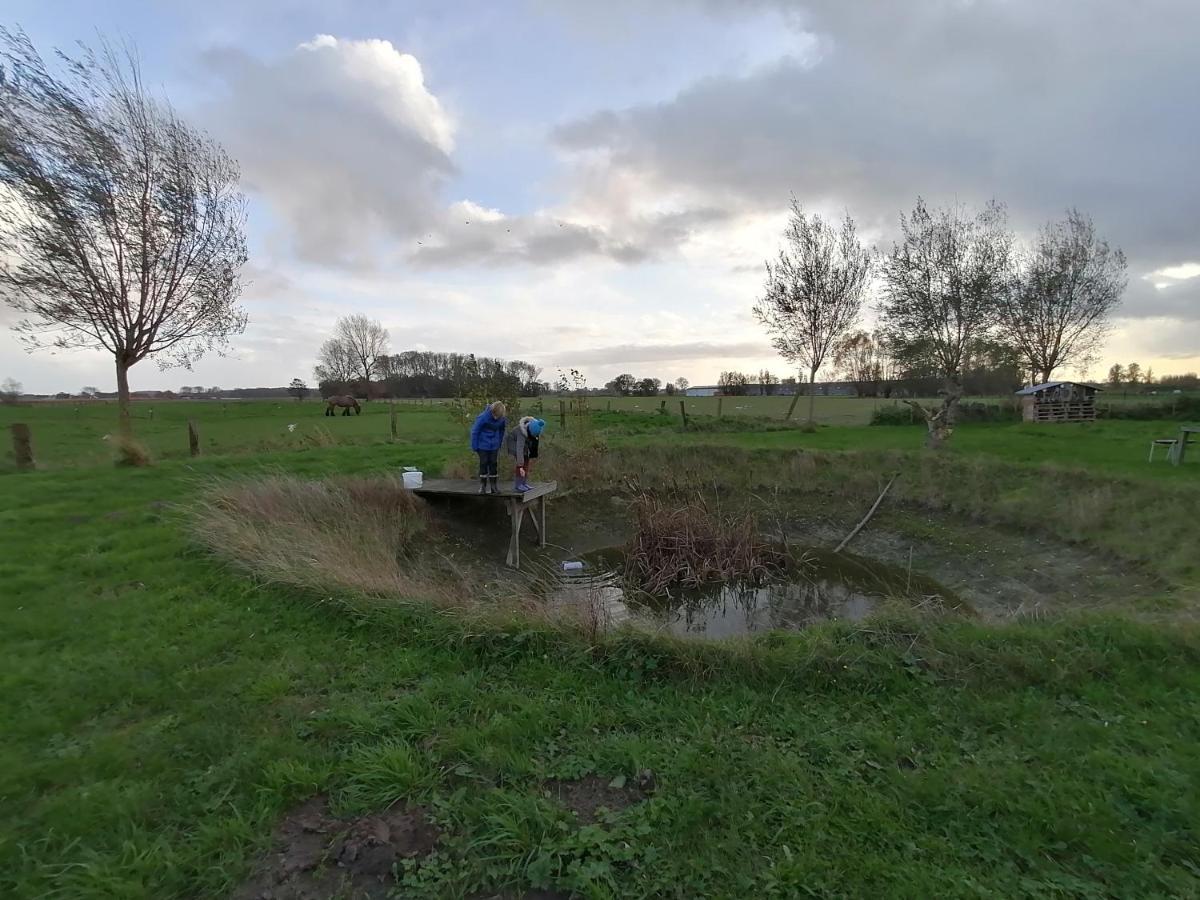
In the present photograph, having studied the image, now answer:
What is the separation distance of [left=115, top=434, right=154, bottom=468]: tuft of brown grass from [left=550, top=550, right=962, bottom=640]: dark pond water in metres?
10.5

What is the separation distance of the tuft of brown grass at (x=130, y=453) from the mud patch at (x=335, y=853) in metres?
13.2

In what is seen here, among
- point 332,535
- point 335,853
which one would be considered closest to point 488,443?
point 332,535

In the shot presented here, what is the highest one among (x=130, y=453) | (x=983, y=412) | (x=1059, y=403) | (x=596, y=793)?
(x=1059, y=403)

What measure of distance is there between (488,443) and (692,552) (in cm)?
418

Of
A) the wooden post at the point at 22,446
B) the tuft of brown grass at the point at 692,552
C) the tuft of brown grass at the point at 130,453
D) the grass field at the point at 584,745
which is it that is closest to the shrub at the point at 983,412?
the tuft of brown grass at the point at 692,552

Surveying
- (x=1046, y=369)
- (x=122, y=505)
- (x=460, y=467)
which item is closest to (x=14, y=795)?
(x=122, y=505)

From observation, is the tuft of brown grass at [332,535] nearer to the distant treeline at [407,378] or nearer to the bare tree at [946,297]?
the bare tree at [946,297]

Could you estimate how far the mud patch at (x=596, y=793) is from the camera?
9.57 ft

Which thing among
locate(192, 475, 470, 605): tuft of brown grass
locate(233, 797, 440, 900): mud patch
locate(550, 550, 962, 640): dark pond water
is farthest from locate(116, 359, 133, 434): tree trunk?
locate(233, 797, 440, 900): mud patch

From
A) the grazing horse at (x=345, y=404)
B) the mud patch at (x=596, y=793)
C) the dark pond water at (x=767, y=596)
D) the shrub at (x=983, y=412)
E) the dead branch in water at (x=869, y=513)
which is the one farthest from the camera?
the grazing horse at (x=345, y=404)

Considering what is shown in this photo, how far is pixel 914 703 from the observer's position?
3893 mm

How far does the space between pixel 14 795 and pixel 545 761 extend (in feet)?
8.91

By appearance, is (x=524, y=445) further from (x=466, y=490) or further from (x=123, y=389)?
(x=123, y=389)

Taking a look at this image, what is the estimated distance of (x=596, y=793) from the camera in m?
3.05
